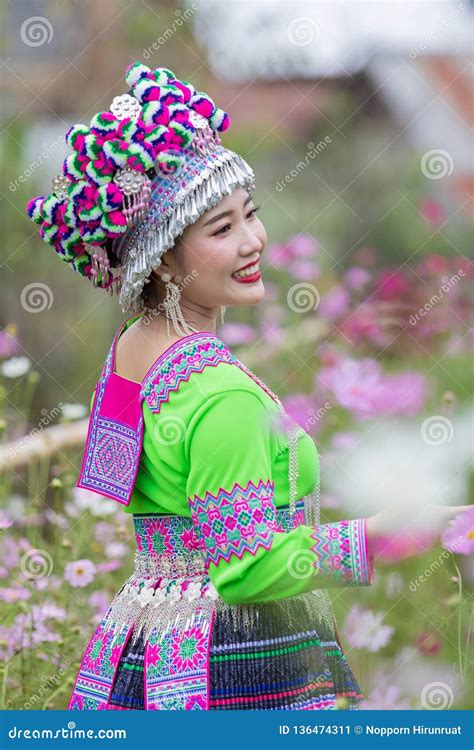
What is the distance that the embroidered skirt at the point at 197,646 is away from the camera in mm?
1571

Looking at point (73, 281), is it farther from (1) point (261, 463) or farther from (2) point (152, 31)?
(1) point (261, 463)

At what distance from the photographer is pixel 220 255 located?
162 centimetres

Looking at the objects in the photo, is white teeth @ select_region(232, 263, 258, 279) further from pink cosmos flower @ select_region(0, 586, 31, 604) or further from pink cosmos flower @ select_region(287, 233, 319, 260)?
pink cosmos flower @ select_region(287, 233, 319, 260)

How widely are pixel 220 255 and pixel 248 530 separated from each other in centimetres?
43

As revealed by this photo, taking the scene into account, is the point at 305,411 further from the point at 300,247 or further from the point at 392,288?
the point at 300,247

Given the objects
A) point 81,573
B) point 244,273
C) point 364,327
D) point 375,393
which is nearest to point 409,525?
point 244,273

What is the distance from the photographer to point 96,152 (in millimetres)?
1650

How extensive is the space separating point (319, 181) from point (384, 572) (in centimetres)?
362

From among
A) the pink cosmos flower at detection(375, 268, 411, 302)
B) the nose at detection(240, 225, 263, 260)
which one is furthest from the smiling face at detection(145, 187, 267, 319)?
the pink cosmos flower at detection(375, 268, 411, 302)

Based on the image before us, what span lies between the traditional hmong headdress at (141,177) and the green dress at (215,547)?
18 cm

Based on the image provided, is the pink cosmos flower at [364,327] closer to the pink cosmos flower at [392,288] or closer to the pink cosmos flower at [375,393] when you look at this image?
the pink cosmos flower at [392,288]

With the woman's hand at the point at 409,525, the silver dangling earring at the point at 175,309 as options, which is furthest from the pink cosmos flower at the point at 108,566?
the woman's hand at the point at 409,525

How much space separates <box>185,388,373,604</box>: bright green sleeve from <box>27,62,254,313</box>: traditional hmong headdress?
0.30m

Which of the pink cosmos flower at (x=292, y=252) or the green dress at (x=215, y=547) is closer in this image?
the green dress at (x=215, y=547)
